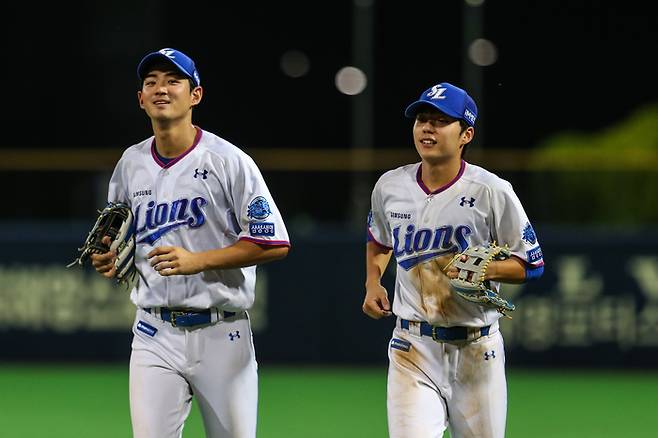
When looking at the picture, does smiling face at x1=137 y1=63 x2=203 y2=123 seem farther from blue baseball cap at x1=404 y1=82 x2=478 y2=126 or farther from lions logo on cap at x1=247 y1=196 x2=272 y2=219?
blue baseball cap at x1=404 y1=82 x2=478 y2=126

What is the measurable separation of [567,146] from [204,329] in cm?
1025

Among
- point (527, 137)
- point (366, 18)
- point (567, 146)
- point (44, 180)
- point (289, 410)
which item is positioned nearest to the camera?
point (289, 410)

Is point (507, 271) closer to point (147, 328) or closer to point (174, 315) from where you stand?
point (174, 315)

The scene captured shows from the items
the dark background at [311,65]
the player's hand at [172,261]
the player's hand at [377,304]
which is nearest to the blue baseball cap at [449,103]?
the player's hand at [377,304]

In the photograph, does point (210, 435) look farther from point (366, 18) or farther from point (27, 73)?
point (27, 73)

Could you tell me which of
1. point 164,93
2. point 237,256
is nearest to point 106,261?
point 237,256

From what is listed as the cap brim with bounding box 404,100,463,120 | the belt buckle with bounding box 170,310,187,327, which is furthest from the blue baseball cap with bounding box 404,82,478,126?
the belt buckle with bounding box 170,310,187,327

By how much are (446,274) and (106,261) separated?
1465 mm

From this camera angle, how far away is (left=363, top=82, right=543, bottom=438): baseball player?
18.7 ft

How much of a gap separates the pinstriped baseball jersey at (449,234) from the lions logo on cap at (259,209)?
23.8 inches

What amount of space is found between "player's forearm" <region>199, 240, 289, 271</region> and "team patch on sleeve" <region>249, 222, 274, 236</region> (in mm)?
52

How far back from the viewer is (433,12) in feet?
57.7

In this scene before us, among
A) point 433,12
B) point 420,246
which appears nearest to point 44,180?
point 433,12

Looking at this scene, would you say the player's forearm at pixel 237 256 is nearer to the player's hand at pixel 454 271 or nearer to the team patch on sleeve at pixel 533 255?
the player's hand at pixel 454 271
